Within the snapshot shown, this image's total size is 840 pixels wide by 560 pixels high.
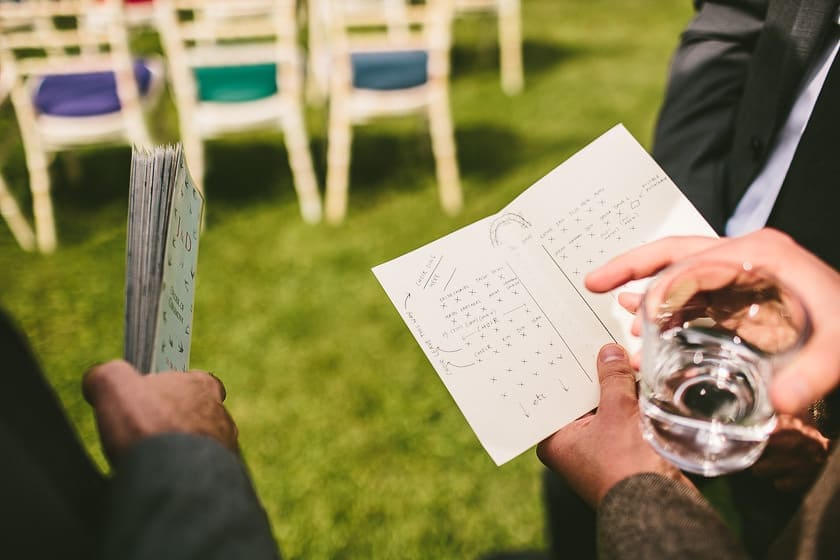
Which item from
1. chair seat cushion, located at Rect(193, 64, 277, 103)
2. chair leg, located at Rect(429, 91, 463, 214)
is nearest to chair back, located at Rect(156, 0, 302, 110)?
chair seat cushion, located at Rect(193, 64, 277, 103)

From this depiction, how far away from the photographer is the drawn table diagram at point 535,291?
3.31 ft

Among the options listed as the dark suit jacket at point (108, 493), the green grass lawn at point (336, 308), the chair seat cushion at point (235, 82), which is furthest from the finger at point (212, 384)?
the chair seat cushion at point (235, 82)

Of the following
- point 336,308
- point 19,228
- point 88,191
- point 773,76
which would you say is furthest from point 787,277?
point 88,191

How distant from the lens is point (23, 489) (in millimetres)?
635

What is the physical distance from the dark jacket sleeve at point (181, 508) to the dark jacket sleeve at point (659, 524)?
Result: 0.40 m

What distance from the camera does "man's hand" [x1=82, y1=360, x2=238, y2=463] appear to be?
0.78m

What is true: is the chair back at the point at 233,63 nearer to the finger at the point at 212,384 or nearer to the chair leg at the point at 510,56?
the chair leg at the point at 510,56

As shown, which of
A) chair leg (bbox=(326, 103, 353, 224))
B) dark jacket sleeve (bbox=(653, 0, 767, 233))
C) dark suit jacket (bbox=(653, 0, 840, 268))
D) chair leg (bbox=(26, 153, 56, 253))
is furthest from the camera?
chair leg (bbox=(326, 103, 353, 224))

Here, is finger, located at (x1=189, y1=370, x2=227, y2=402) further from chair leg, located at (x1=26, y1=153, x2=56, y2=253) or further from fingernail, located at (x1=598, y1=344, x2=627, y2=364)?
chair leg, located at (x1=26, y1=153, x2=56, y2=253)

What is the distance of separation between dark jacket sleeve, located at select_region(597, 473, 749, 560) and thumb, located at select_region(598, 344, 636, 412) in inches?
5.2

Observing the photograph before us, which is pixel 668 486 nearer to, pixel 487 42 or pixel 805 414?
pixel 805 414

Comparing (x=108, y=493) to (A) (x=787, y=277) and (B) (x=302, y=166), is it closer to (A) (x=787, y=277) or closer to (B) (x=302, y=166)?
(A) (x=787, y=277)

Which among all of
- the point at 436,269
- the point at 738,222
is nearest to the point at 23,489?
the point at 436,269

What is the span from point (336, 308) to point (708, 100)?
1978mm
